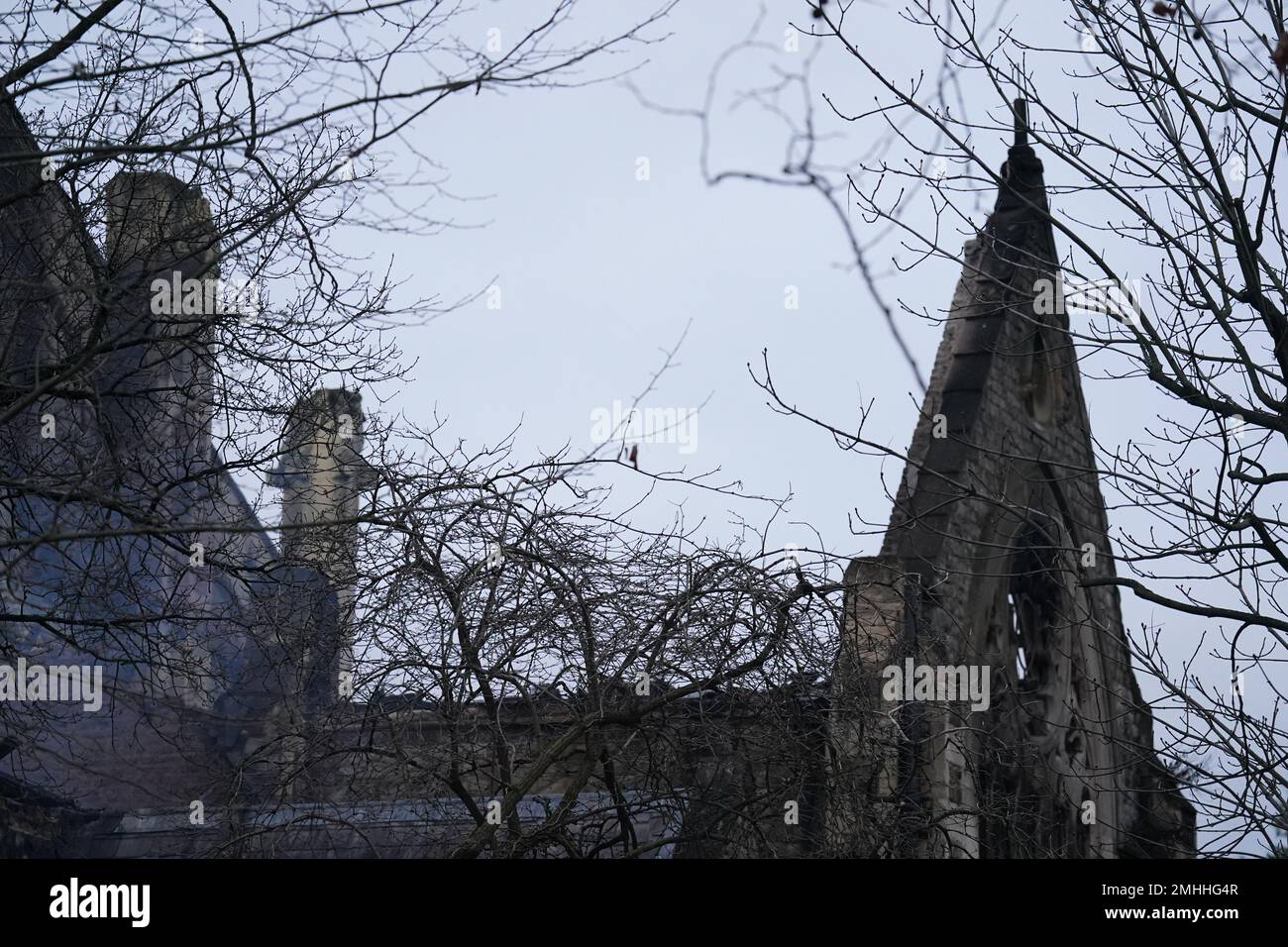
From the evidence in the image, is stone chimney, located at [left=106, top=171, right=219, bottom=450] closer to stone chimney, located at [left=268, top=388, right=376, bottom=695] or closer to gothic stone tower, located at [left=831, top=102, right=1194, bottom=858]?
stone chimney, located at [left=268, top=388, right=376, bottom=695]

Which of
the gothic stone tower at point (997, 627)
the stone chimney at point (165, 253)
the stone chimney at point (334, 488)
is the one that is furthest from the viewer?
the gothic stone tower at point (997, 627)

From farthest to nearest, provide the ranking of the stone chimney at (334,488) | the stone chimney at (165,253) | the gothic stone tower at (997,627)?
1. the gothic stone tower at (997,627)
2. the stone chimney at (334,488)
3. the stone chimney at (165,253)

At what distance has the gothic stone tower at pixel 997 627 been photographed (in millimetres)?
8102

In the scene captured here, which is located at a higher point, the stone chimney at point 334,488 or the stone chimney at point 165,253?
the stone chimney at point 165,253

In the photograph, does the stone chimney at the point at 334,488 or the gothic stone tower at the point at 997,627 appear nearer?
the stone chimney at the point at 334,488

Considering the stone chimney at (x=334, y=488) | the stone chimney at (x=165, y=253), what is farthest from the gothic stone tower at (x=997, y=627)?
the stone chimney at (x=165, y=253)

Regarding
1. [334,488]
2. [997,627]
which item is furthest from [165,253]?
[997,627]

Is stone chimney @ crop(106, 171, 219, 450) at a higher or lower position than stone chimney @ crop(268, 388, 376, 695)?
higher

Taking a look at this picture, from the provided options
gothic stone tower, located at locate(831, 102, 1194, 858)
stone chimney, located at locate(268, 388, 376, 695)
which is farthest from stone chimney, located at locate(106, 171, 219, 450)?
gothic stone tower, located at locate(831, 102, 1194, 858)

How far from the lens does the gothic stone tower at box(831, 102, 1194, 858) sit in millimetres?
8102

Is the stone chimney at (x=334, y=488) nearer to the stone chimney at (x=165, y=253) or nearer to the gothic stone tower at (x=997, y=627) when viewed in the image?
the stone chimney at (x=165, y=253)

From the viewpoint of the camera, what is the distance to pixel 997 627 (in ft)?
40.7

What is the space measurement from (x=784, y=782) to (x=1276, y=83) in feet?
13.4
